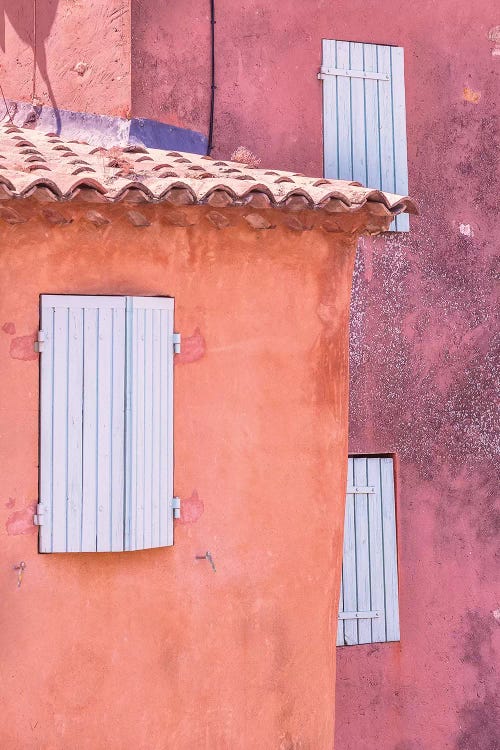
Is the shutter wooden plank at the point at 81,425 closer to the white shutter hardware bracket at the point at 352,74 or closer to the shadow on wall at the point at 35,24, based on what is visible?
the shadow on wall at the point at 35,24

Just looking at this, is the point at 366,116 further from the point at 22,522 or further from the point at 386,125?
the point at 22,522

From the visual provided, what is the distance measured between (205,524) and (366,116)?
13.2ft

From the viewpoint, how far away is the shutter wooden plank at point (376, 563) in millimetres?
8016

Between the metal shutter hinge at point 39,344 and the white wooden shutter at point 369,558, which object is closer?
the metal shutter hinge at point 39,344

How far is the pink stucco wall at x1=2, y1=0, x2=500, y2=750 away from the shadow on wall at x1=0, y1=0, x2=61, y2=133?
0.16 metres

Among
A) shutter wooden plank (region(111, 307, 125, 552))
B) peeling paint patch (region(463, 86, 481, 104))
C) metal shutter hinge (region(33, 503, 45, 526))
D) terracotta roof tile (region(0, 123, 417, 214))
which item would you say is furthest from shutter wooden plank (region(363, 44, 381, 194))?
metal shutter hinge (region(33, 503, 45, 526))

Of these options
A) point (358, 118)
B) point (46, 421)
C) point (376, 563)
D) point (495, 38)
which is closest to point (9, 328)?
point (46, 421)

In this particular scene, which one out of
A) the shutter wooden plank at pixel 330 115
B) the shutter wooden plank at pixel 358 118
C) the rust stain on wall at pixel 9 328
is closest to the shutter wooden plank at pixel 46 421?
the rust stain on wall at pixel 9 328

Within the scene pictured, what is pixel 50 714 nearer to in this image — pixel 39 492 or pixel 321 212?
pixel 39 492

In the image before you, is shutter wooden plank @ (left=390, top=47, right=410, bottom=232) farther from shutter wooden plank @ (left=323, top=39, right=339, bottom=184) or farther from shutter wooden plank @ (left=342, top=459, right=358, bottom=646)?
shutter wooden plank @ (left=342, top=459, right=358, bottom=646)

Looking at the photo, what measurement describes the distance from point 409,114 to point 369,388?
225 cm

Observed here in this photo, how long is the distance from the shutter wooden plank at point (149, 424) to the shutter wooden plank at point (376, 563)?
287 centimetres

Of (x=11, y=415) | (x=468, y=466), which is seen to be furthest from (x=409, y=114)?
(x=11, y=415)

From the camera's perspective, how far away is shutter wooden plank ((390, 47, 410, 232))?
832 centimetres
